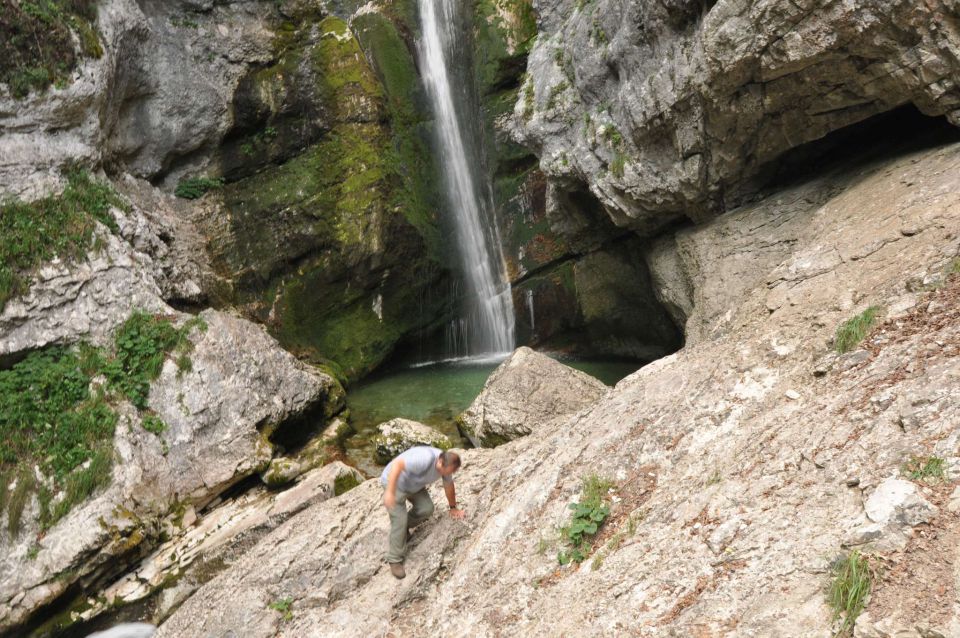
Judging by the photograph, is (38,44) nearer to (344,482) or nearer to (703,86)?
(344,482)

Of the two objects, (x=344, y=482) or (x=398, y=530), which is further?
(x=344, y=482)

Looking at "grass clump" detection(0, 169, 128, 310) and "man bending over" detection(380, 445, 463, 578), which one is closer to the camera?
"man bending over" detection(380, 445, 463, 578)

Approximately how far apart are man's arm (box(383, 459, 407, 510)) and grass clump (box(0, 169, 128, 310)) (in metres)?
8.78

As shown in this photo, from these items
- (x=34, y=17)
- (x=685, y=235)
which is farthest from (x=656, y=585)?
(x=34, y=17)

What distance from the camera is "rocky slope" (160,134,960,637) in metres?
2.91

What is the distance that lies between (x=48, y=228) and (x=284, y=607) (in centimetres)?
923

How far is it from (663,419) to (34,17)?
14111mm

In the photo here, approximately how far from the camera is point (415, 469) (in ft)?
16.2

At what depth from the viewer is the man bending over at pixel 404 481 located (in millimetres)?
4883

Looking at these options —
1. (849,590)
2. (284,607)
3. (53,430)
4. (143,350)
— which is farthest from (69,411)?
(849,590)

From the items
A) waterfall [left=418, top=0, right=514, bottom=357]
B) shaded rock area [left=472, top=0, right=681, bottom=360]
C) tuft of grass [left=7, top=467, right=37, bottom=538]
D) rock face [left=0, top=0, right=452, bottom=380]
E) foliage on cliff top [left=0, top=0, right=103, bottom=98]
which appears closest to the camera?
tuft of grass [left=7, top=467, right=37, bottom=538]

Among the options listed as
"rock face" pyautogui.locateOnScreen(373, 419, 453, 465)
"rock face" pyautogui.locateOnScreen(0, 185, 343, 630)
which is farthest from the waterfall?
"rock face" pyautogui.locateOnScreen(373, 419, 453, 465)

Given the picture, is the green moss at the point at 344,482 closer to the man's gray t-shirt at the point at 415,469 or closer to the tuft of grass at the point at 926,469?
the man's gray t-shirt at the point at 415,469

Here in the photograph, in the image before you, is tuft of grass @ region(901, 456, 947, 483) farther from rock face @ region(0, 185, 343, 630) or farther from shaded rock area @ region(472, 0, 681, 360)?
shaded rock area @ region(472, 0, 681, 360)
